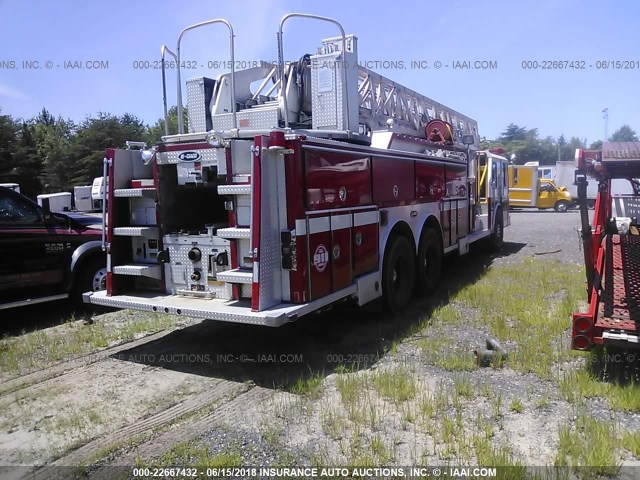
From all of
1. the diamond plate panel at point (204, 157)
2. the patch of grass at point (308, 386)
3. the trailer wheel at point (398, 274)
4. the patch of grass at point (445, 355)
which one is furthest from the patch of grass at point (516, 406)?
the diamond plate panel at point (204, 157)

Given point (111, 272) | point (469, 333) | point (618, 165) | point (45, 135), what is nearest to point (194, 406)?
point (111, 272)

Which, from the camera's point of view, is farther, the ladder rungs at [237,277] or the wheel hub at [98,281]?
the wheel hub at [98,281]

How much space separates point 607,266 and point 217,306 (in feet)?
13.5

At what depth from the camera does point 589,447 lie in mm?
3342

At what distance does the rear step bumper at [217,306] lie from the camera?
4.62 metres

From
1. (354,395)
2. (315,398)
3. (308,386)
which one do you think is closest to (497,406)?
(354,395)

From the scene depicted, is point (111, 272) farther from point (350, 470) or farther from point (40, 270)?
point (350, 470)

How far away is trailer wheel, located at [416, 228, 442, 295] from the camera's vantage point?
25.0 ft

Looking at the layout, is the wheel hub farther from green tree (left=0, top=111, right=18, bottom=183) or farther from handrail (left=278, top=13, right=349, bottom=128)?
green tree (left=0, top=111, right=18, bottom=183)

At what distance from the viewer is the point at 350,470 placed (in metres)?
3.24

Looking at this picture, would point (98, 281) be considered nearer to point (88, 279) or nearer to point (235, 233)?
point (88, 279)

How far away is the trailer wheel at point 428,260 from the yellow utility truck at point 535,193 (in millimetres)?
19997

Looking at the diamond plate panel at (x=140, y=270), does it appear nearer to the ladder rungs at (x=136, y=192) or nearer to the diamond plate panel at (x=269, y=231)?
the ladder rungs at (x=136, y=192)

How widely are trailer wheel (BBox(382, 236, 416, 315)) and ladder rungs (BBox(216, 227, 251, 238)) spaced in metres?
2.12
